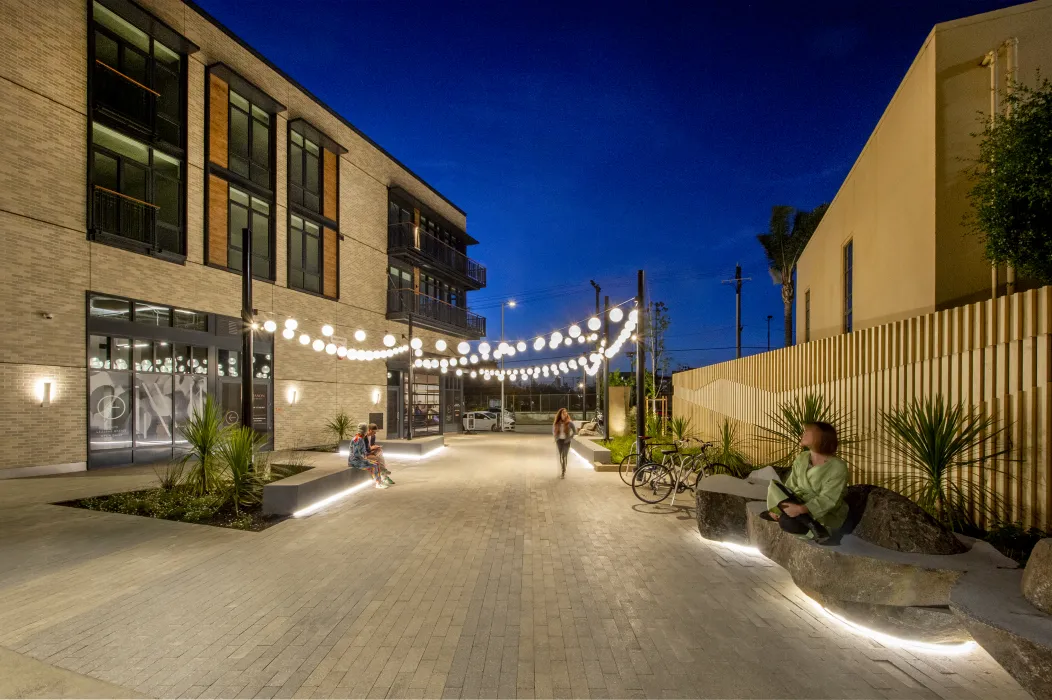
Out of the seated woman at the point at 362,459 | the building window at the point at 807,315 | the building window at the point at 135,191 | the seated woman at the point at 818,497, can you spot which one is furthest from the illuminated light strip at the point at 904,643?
the building window at the point at 135,191

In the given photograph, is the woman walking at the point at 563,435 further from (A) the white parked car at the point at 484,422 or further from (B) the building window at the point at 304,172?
(A) the white parked car at the point at 484,422

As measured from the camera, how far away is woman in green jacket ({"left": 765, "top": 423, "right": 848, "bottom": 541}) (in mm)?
4637

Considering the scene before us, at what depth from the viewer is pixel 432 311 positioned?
1127 inches

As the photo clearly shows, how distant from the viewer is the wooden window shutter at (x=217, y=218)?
16.8 meters

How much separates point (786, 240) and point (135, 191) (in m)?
33.2

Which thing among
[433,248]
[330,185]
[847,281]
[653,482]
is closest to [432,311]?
[433,248]

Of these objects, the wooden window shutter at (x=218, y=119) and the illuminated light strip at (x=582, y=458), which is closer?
the illuminated light strip at (x=582, y=458)

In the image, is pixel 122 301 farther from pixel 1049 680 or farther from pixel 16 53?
pixel 1049 680

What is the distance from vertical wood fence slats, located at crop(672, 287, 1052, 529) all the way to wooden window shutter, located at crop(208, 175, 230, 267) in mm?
17096

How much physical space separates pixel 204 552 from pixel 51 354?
390 inches

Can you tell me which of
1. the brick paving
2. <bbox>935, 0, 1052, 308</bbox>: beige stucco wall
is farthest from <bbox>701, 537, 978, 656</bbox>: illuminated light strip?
<bbox>935, 0, 1052, 308</bbox>: beige stucco wall

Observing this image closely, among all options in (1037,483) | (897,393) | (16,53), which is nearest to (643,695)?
(1037,483)

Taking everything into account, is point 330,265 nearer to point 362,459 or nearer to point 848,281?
point 362,459

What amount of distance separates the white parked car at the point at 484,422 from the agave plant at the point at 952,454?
27483 millimetres
